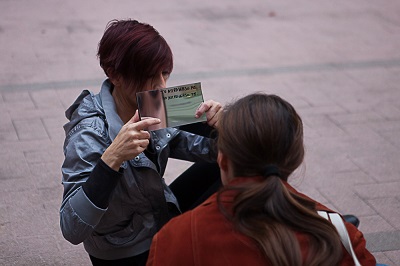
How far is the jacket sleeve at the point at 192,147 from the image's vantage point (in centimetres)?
292

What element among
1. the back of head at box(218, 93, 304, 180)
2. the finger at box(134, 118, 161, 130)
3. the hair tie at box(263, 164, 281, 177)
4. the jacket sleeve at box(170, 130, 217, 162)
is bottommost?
the jacket sleeve at box(170, 130, 217, 162)

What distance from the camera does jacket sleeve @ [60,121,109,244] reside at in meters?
2.38

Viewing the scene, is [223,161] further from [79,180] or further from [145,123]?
[79,180]

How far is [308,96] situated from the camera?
18.9ft

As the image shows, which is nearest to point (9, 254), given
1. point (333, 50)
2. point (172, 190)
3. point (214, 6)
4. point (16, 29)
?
point (172, 190)

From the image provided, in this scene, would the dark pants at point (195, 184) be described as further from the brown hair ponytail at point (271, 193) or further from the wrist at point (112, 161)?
the brown hair ponytail at point (271, 193)

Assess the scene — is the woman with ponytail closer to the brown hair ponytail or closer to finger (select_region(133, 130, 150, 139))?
the brown hair ponytail

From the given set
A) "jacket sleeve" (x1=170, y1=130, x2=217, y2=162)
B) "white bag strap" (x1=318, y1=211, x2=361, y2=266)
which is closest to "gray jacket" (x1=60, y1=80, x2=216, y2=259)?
"jacket sleeve" (x1=170, y1=130, x2=217, y2=162)

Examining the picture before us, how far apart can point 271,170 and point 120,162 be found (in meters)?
0.62

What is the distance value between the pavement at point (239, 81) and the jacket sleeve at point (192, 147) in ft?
2.74

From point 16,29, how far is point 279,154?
532 centimetres

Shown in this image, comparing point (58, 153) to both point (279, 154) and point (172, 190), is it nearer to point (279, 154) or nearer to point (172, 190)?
point (172, 190)

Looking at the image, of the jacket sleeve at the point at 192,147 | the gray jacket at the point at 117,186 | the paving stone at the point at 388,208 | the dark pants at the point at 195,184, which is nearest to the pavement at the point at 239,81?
the paving stone at the point at 388,208

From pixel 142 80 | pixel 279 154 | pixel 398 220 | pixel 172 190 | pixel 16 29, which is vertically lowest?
pixel 16 29
